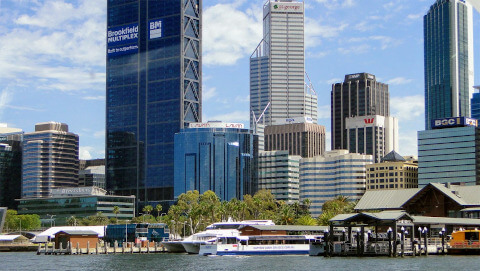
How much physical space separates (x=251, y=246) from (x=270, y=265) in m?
40.8

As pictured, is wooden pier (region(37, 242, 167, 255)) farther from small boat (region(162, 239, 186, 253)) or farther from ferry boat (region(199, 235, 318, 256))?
ferry boat (region(199, 235, 318, 256))

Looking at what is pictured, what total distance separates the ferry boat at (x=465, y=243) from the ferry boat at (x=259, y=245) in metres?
30.8

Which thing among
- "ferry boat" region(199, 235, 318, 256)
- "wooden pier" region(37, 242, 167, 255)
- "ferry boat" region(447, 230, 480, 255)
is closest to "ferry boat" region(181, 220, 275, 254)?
"ferry boat" region(199, 235, 318, 256)

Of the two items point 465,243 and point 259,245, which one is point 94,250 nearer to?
point 259,245

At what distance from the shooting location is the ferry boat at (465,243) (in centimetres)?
14188

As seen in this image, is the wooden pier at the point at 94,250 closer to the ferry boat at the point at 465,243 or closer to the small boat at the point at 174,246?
the small boat at the point at 174,246

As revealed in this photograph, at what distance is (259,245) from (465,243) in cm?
4325

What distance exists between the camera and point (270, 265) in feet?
414

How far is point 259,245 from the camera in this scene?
16688cm

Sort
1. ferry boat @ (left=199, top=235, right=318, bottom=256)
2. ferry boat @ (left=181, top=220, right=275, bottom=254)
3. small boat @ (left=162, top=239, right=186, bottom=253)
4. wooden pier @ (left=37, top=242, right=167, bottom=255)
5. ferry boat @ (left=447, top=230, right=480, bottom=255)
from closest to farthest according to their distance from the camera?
ferry boat @ (left=447, top=230, right=480, bottom=255)
ferry boat @ (left=199, top=235, right=318, bottom=256)
ferry boat @ (left=181, top=220, right=275, bottom=254)
wooden pier @ (left=37, top=242, right=167, bottom=255)
small boat @ (left=162, top=239, right=186, bottom=253)

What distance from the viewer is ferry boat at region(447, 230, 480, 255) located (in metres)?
142

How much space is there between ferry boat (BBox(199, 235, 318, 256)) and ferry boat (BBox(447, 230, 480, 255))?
30.8m

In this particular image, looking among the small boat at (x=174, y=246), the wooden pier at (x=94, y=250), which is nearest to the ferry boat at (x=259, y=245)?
the small boat at (x=174, y=246)

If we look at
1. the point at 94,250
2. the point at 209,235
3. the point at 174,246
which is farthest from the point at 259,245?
the point at 94,250
